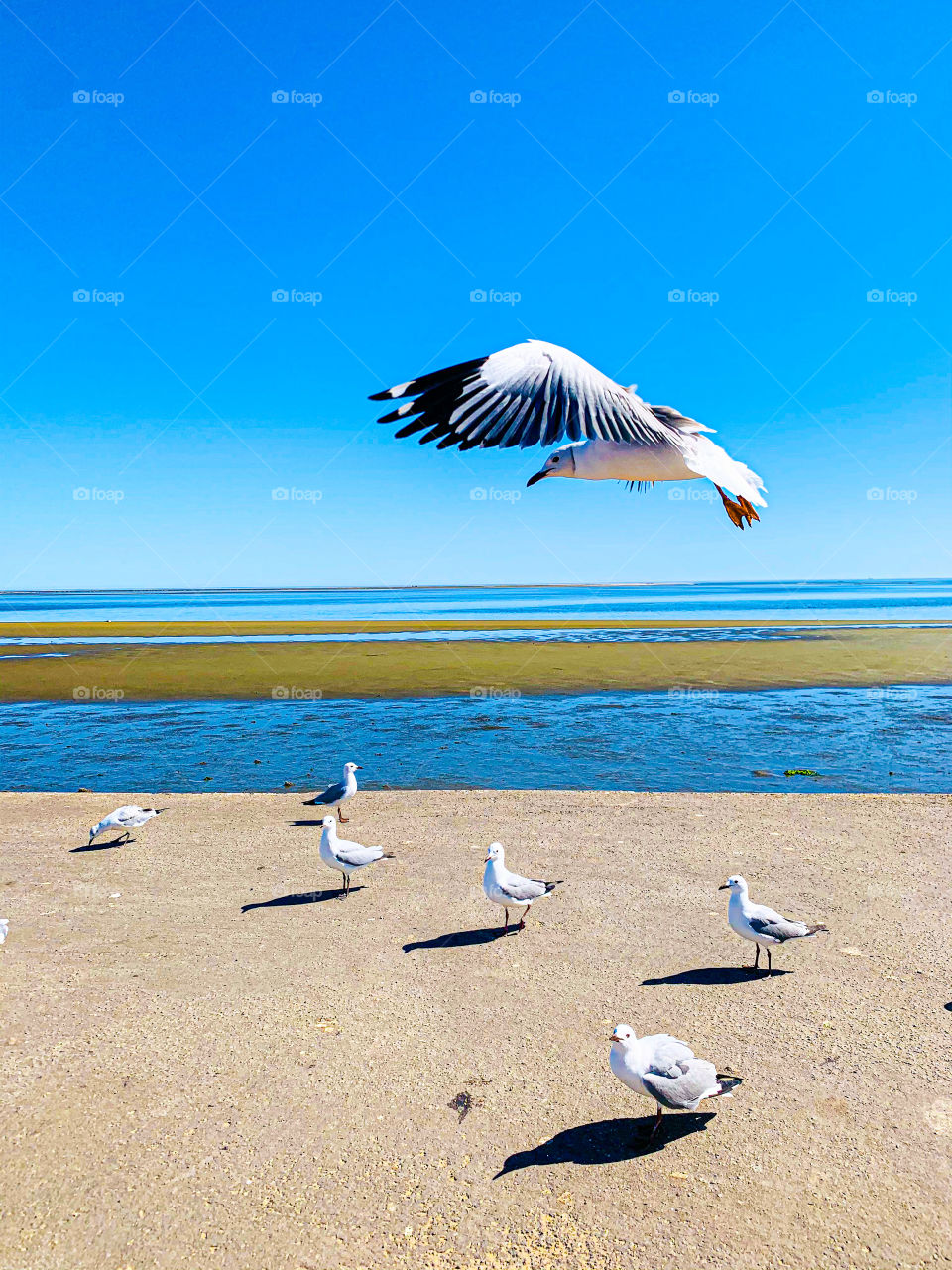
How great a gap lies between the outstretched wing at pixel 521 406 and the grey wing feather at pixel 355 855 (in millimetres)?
6127

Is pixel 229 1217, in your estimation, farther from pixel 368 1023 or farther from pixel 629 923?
pixel 629 923

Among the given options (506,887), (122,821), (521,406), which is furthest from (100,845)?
(521,406)

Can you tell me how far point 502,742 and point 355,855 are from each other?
866cm

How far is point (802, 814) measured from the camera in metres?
10.5

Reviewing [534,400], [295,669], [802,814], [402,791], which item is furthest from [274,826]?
[295,669]

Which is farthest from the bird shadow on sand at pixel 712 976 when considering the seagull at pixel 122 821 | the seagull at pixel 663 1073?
the seagull at pixel 122 821

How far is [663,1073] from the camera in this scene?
4410 mm

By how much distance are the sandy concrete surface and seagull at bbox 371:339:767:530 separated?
131 inches

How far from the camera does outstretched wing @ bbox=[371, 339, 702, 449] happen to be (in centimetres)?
276

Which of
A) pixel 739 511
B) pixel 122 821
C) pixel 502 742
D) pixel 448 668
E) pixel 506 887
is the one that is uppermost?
pixel 739 511

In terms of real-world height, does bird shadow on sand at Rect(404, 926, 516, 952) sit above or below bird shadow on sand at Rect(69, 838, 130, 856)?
above

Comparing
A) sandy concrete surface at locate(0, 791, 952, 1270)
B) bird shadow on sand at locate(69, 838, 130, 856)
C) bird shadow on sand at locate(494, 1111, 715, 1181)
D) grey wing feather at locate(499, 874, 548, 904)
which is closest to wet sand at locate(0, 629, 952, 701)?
bird shadow on sand at locate(69, 838, 130, 856)

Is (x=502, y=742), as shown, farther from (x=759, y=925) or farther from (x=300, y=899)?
(x=759, y=925)

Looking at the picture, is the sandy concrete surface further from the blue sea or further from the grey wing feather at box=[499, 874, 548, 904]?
the blue sea
